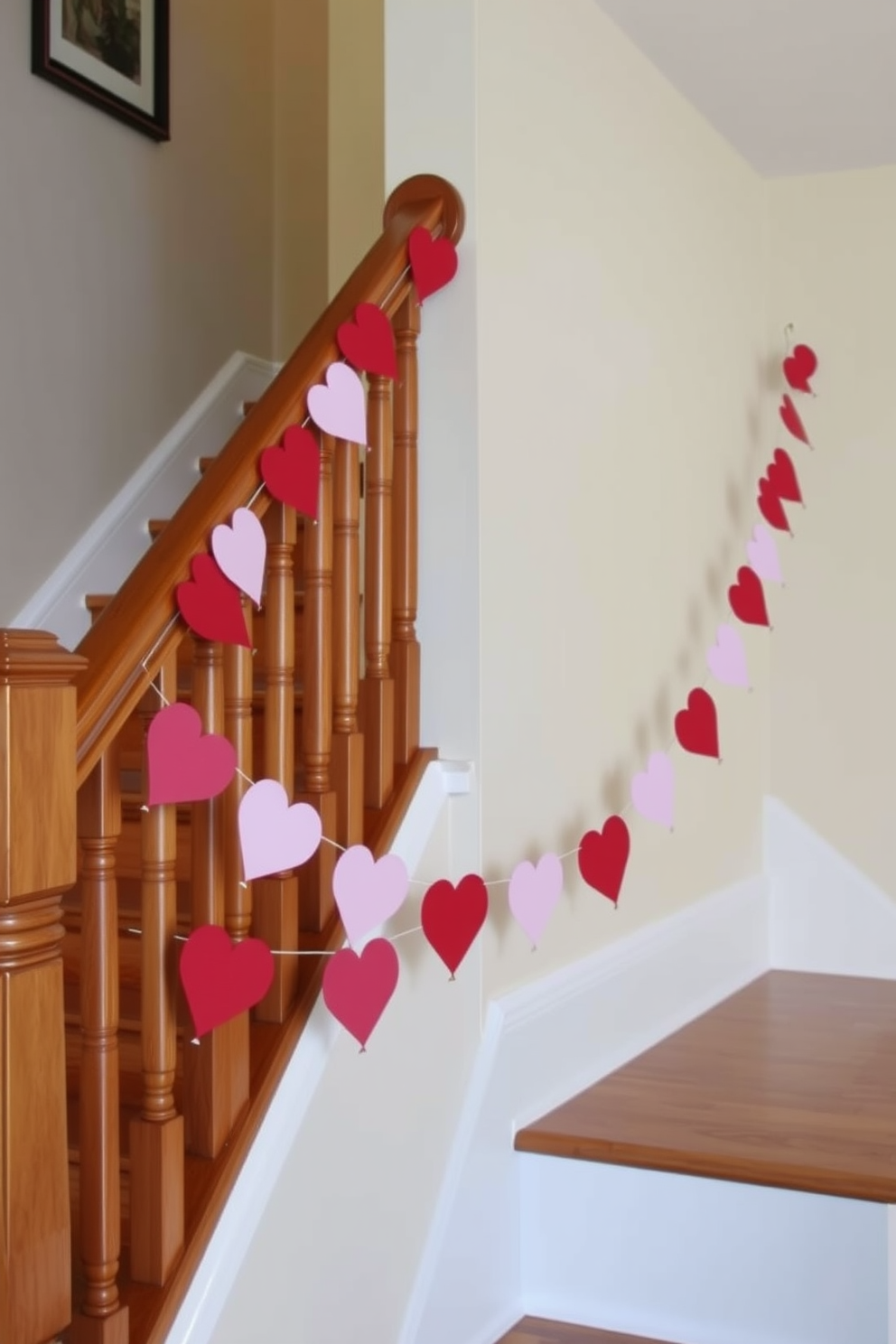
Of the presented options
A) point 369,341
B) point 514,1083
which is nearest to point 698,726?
point 514,1083

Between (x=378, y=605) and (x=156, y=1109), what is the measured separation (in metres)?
0.76

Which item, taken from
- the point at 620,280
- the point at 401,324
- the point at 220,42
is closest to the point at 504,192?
the point at 401,324

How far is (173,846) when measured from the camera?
1528mm

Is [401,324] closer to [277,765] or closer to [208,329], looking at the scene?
[277,765]

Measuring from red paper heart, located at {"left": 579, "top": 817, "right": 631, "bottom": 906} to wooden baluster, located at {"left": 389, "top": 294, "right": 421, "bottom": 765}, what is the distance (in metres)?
0.38

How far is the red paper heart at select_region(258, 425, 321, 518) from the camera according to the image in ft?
5.60

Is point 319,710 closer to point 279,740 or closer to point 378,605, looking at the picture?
point 279,740

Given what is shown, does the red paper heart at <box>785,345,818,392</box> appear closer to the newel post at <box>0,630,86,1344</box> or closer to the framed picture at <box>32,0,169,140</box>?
the framed picture at <box>32,0,169,140</box>

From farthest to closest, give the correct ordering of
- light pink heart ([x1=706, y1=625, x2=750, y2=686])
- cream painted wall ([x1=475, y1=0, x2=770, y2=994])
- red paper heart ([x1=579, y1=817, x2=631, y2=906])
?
light pink heart ([x1=706, y1=625, x2=750, y2=686]) < red paper heart ([x1=579, y1=817, x2=631, y2=906]) < cream painted wall ([x1=475, y1=0, x2=770, y2=994])

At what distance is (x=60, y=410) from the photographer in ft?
10.7

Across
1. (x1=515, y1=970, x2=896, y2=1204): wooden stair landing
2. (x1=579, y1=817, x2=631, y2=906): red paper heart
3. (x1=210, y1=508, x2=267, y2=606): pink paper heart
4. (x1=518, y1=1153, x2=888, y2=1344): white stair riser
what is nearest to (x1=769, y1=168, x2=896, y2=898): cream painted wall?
(x1=515, y1=970, x2=896, y2=1204): wooden stair landing

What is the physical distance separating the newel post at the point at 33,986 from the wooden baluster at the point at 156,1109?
0.21 metres

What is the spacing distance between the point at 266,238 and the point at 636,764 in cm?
209

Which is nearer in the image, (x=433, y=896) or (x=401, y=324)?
(x=433, y=896)
